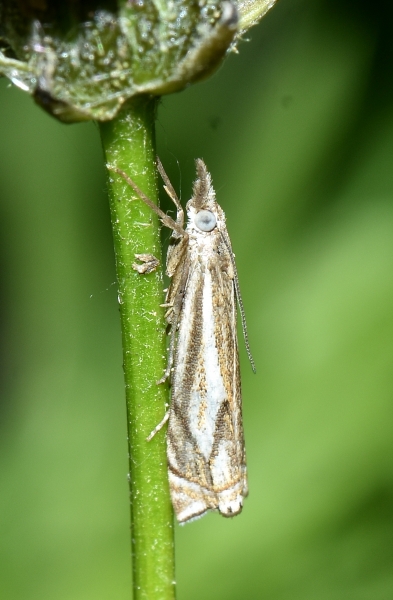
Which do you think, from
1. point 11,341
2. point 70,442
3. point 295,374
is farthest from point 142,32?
point 11,341

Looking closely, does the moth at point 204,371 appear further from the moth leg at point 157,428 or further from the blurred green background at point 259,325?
the blurred green background at point 259,325

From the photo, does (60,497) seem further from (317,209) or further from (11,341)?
(317,209)

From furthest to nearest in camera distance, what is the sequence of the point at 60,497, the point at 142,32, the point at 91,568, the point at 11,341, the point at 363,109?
the point at 11,341, the point at 363,109, the point at 60,497, the point at 91,568, the point at 142,32

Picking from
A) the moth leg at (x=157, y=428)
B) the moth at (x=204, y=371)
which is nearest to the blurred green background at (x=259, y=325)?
the moth at (x=204, y=371)

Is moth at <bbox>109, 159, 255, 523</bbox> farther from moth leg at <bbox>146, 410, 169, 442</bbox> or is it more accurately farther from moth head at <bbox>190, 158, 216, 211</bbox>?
moth leg at <bbox>146, 410, 169, 442</bbox>

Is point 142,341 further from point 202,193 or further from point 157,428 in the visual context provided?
point 202,193

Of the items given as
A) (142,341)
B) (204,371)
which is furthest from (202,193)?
(142,341)
